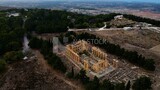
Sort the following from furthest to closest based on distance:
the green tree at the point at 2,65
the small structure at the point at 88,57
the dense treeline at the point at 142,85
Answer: the green tree at the point at 2,65 < the small structure at the point at 88,57 < the dense treeline at the point at 142,85

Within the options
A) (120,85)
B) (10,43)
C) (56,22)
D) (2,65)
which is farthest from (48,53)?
(56,22)

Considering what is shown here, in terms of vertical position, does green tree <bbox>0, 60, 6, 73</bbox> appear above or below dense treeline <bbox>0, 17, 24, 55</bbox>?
below

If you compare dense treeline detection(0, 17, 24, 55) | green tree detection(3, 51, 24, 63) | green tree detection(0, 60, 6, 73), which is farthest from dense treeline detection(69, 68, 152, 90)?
dense treeline detection(0, 17, 24, 55)

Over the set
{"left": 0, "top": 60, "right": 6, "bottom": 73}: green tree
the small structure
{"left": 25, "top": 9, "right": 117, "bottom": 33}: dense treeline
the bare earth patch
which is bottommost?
the bare earth patch

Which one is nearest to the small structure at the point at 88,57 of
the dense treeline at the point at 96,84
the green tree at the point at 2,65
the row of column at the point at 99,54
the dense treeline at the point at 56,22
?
the row of column at the point at 99,54

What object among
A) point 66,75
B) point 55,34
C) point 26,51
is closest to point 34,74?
point 66,75

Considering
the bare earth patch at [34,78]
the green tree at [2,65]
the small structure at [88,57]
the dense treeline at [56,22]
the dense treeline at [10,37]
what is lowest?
the bare earth patch at [34,78]

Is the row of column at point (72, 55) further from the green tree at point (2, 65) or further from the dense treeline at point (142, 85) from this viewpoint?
the dense treeline at point (142, 85)

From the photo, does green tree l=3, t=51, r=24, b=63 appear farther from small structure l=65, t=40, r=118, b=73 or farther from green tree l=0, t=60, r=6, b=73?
small structure l=65, t=40, r=118, b=73

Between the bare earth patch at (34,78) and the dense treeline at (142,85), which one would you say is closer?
the dense treeline at (142,85)
